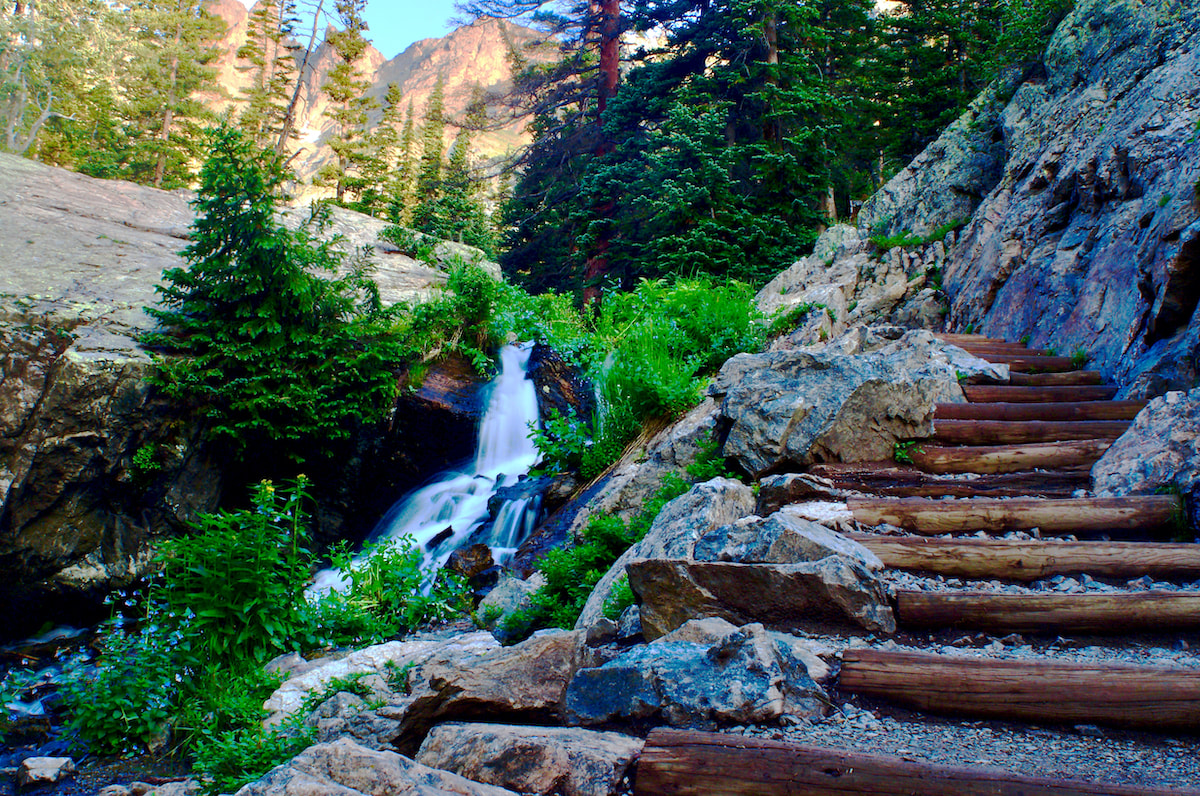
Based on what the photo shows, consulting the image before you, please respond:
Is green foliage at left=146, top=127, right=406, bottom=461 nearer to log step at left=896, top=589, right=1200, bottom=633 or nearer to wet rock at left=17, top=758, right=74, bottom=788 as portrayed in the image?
wet rock at left=17, top=758, right=74, bottom=788

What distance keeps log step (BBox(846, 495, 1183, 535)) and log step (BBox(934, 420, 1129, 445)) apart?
127cm

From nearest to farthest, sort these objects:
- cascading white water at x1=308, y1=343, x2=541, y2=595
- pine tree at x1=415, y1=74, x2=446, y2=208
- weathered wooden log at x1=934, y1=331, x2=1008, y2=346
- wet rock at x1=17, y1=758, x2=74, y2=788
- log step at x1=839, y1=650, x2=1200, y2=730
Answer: log step at x1=839, y1=650, x2=1200, y2=730
wet rock at x1=17, y1=758, x2=74, y2=788
cascading white water at x1=308, y1=343, x2=541, y2=595
weathered wooden log at x1=934, y1=331, x2=1008, y2=346
pine tree at x1=415, y1=74, x2=446, y2=208

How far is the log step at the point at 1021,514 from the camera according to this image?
11.9 feet

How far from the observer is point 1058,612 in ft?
9.22

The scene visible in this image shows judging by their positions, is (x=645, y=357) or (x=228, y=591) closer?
(x=228, y=591)

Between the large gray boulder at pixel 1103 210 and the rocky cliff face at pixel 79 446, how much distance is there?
946 cm

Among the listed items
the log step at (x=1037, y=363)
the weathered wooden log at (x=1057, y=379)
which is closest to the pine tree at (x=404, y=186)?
the log step at (x=1037, y=363)

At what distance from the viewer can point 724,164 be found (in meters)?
15.0

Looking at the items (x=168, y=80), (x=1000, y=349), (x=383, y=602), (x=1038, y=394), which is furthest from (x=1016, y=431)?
(x=168, y=80)

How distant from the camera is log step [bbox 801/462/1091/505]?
433 cm

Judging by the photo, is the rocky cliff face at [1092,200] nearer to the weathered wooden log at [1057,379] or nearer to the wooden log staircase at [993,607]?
the weathered wooden log at [1057,379]

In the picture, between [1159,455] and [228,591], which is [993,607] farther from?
[228,591]

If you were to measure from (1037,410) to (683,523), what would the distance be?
4.01m

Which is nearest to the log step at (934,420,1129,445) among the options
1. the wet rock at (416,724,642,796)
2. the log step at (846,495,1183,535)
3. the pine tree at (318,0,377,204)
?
the log step at (846,495,1183,535)
